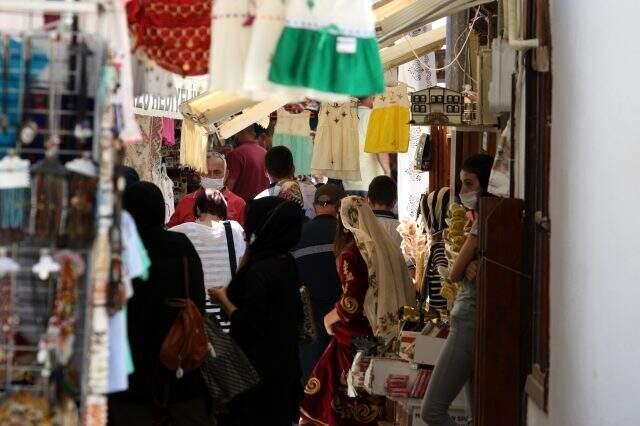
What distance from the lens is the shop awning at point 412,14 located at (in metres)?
9.09

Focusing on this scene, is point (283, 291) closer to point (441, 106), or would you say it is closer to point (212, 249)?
point (212, 249)

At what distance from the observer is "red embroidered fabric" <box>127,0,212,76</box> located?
19.7 ft

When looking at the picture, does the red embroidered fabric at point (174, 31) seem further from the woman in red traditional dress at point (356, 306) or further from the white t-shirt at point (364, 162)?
the white t-shirt at point (364, 162)

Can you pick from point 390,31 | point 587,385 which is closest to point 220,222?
point 390,31

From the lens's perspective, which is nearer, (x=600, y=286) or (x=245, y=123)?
(x=600, y=286)

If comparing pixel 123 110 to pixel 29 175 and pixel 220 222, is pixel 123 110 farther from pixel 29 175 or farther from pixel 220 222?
pixel 220 222

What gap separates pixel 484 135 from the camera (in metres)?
12.7

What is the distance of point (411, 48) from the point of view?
13.3 m

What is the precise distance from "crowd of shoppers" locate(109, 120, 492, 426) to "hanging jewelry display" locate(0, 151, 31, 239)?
2.42 m

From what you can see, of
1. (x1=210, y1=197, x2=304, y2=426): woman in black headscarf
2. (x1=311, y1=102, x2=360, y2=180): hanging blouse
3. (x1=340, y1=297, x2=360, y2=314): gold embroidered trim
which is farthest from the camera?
(x1=311, y1=102, x2=360, y2=180): hanging blouse

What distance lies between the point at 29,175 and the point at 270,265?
3.39m

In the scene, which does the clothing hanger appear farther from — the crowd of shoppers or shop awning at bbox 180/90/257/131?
shop awning at bbox 180/90/257/131

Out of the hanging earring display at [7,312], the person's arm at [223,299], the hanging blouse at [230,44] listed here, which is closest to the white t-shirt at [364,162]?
the person's arm at [223,299]

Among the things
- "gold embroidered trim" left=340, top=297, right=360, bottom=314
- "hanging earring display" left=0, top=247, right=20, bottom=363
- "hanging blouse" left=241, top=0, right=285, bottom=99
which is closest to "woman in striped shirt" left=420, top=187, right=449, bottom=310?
"gold embroidered trim" left=340, top=297, right=360, bottom=314
